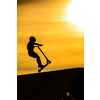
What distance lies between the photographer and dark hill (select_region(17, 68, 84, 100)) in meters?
3.05

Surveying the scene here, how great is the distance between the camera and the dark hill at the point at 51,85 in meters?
3.05

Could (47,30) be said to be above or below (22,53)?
above

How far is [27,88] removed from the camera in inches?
120

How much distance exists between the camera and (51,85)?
3271 mm

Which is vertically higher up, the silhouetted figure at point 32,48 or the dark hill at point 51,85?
the silhouetted figure at point 32,48

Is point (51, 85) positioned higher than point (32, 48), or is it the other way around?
point (32, 48)

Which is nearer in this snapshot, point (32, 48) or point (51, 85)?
point (32, 48)

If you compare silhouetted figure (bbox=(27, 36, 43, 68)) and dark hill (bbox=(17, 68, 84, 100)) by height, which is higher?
silhouetted figure (bbox=(27, 36, 43, 68))

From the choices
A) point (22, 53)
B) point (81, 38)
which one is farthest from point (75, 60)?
point (22, 53)
